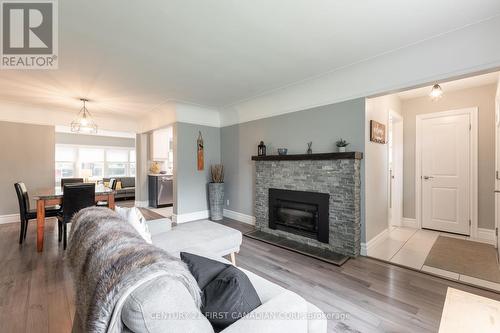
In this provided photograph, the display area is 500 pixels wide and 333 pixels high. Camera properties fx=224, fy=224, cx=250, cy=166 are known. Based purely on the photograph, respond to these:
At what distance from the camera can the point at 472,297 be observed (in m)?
2.11

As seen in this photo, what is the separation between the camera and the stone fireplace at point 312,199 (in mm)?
3049

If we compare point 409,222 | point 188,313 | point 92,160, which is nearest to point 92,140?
point 92,160

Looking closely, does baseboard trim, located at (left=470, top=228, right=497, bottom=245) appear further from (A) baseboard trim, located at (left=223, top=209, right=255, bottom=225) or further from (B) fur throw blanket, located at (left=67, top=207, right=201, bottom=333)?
(B) fur throw blanket, located at (left=67, top=207, right=201, bottom=333)

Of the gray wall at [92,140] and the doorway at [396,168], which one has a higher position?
the gray wall at [92,140]

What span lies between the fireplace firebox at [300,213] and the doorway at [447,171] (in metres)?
2.35

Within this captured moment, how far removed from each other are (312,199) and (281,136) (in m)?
1.29

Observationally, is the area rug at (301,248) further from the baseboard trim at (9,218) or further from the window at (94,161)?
the window at (94,161)

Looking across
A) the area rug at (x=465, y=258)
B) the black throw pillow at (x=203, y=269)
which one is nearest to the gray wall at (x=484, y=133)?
the area rug at (x=465, y=258)

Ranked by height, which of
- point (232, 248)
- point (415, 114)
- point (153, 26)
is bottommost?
point (232, 248)

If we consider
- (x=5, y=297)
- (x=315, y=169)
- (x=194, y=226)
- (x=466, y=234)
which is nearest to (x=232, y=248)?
(x=194, y=226)

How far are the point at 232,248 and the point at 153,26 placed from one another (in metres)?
2.38

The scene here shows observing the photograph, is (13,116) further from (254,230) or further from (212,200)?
(254,230)

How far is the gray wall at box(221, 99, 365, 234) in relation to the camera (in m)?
3.17

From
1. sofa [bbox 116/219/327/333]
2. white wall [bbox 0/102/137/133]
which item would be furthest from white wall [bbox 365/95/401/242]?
white wall [bbox 0/102/137/133]
